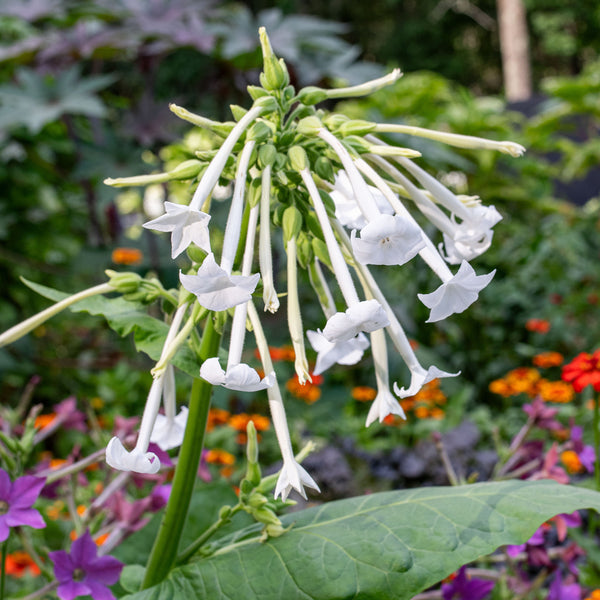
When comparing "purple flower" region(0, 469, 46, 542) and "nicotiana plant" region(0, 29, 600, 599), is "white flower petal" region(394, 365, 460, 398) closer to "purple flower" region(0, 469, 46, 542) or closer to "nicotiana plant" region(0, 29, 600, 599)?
"nicotiana plant" region(0, 29, 600, 599)

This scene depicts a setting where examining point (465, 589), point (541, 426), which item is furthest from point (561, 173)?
point (465, 589)

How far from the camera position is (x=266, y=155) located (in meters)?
0.64

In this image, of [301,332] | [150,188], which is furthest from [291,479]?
[150,188]

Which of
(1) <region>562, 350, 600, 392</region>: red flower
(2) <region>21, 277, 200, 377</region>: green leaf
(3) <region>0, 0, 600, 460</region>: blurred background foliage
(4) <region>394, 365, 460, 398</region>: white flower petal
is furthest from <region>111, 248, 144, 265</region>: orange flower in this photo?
(4) <region>394, 365, 460, 398</region>: white flower petal

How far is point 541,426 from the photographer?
46.9 inches

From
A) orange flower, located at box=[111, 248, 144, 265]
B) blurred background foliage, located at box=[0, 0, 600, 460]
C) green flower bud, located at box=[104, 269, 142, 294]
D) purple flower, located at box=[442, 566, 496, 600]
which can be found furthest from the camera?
orange flower, located at box=[111, 248, 144, 265]

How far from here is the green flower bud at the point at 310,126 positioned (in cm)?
65

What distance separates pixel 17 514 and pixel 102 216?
93.0 inches

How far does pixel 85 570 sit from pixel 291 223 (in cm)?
48

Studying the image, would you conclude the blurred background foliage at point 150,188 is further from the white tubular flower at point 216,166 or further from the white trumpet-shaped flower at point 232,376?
the white trumpet-shaped flower at point 232,376

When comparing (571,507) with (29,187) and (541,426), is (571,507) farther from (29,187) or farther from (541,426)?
(29,187)

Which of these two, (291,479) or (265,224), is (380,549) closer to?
(291,479)

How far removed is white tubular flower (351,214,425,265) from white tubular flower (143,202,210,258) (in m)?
0.13

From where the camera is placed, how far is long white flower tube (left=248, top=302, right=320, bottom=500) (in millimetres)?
610
